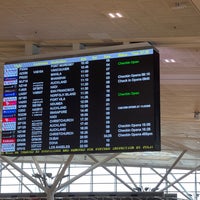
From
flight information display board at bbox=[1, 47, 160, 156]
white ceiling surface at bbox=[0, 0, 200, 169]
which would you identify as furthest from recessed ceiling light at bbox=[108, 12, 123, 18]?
flight information display board at bbox=[1, 47, 160, 156]

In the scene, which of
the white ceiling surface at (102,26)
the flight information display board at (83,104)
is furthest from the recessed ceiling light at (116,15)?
the flight information display board at (83,104)

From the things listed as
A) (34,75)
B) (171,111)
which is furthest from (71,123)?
(171,111)

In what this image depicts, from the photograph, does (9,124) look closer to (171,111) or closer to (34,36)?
(34,36)

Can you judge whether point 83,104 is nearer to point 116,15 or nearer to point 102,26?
point 116,15

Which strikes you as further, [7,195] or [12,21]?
[7,195]

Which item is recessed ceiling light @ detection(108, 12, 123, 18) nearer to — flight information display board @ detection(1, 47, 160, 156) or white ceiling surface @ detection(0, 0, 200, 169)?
white ceiling surface @ detection(0, 0, 200, 169)

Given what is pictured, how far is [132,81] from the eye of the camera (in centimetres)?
995

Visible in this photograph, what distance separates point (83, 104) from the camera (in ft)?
34.0

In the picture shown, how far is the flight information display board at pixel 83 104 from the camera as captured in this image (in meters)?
9.73

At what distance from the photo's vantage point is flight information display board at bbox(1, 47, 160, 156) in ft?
31.9

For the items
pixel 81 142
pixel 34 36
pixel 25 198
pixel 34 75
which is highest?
pixel 34 36

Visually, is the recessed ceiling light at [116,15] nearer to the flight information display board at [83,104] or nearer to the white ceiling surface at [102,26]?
the white ceiling surface at [102,26]

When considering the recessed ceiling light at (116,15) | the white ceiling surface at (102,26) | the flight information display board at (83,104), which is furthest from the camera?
the recessed ceiling light at (116,15)

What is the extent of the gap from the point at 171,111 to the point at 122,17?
1282cm
